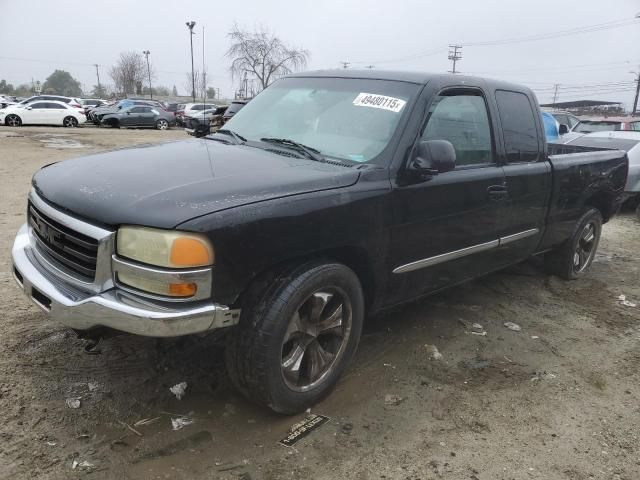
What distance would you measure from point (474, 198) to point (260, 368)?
6.34 ft

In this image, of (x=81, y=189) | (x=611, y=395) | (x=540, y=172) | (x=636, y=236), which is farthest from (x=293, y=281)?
(x=636, y=236)

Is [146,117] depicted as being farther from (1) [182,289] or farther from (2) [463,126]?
(1) [182,289]

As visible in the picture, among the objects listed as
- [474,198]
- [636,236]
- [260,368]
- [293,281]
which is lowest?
[636,236]

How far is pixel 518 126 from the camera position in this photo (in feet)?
14.3

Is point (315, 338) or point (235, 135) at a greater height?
point (235, 135)

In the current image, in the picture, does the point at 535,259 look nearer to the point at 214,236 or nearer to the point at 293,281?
the point at 293,281

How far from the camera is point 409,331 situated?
4152 mm

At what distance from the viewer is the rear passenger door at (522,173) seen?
4.16m

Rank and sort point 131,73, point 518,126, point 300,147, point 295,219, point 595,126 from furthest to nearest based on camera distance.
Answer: point 131,73, point 595,126, point 518,126, point 300,147, point 295,219

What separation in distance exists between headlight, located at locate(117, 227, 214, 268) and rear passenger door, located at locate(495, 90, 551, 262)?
8.42 feet

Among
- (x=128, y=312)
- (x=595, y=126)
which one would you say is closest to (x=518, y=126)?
(x=128, y=312)

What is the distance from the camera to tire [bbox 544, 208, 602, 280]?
17.7 feet

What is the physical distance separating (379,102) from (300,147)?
589 millimetres

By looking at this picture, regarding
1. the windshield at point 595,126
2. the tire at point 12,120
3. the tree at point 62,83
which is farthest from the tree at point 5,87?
the windshield at point 595,126
